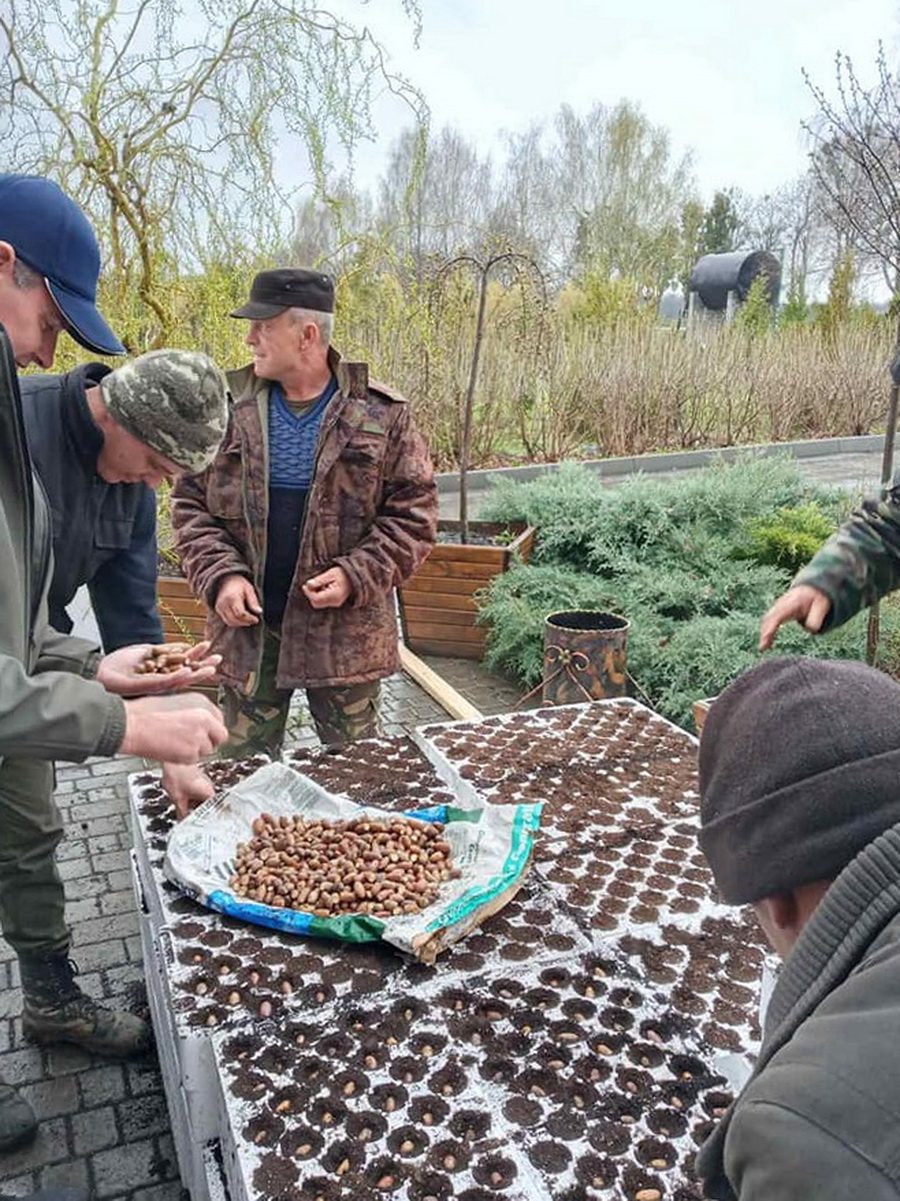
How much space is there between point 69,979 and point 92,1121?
0.35 metres

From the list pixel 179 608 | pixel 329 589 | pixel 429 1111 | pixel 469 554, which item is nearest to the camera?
pixel 429 1111

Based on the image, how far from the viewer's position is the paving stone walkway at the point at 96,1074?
2166 millimetres

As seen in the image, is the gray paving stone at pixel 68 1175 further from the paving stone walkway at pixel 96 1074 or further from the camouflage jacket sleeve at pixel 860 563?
the camouflage jacket sleeve at pixel 860 563

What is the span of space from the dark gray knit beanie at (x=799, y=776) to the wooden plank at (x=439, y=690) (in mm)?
2934

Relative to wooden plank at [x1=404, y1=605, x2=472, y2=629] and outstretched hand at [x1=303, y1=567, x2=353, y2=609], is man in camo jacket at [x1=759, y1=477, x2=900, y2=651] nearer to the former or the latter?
outstretched hand at [x1=303, y1=567, x2=353, y2=609]

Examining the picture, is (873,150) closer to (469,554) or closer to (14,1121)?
(469,554)

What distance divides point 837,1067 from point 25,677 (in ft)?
4.20

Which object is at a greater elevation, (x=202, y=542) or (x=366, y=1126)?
(x=202, y=542)

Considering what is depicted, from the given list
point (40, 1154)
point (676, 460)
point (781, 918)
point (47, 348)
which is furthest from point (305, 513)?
point (676, 460)

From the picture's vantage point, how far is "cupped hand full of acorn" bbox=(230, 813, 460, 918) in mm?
1813

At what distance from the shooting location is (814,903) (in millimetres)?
941

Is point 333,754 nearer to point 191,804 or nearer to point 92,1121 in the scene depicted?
point 191,804

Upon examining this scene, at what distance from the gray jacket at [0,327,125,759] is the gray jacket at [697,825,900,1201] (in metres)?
1.13

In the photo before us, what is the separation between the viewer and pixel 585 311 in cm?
1496
